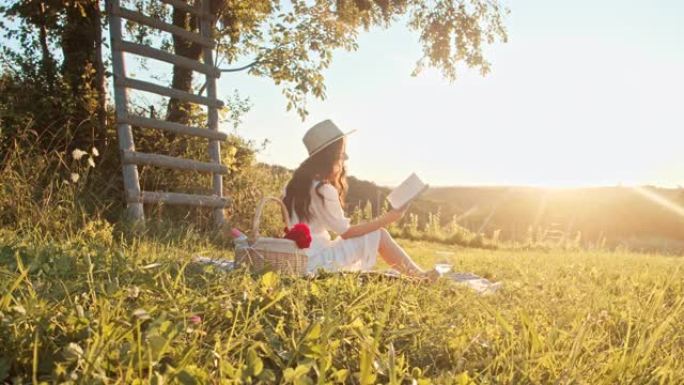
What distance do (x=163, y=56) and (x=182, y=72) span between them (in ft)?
5.13

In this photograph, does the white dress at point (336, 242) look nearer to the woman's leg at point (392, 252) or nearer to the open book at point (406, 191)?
the woman's leg at point (392, 252)

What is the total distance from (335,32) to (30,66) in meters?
4.07

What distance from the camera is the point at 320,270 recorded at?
3318 millimetres

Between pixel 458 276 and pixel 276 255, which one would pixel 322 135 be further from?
pixel 458 276

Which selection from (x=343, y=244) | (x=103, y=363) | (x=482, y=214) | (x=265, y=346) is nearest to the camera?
(x=103, y=363)

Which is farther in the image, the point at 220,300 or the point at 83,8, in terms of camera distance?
the point at 83,8

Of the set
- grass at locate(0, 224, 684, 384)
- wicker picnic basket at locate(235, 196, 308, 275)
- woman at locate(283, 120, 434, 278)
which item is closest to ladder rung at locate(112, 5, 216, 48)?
woman at locate(283, 120, 434, 278)

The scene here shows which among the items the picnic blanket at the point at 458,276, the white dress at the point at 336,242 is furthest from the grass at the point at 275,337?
the white dress at the point at 336,242

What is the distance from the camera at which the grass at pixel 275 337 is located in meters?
1.62

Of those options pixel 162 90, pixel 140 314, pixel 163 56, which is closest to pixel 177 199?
pixel 162 90

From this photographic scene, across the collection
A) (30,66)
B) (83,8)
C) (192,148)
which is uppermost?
(83,8)

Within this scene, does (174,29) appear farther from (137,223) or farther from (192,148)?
(137,223)

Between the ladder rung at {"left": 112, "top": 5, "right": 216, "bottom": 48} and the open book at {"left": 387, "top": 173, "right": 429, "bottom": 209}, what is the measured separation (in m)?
4.31

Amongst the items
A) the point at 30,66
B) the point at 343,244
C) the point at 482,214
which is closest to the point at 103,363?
the point at 343,244
